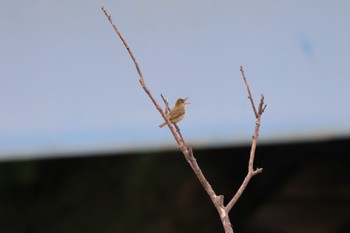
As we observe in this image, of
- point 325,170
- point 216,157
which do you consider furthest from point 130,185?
point 325,170

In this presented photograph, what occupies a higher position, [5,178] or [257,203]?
[5,178]

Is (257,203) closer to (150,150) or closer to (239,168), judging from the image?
(239,168)

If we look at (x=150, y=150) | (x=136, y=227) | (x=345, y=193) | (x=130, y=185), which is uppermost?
(x=150, y=150)

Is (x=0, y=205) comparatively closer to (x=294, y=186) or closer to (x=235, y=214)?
(x=235, y=214)

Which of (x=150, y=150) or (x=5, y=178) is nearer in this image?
(x=150, y=150)

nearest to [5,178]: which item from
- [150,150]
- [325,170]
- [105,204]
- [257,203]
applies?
[105,204]

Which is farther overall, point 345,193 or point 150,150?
point 345,193

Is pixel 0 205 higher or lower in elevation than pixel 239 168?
higher

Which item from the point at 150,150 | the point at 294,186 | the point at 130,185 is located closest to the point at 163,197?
the point at 130,185
